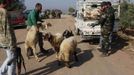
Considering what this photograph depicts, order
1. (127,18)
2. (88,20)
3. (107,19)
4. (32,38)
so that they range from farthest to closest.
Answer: (127,18) < (88,20) < (107,19) < (32,38)

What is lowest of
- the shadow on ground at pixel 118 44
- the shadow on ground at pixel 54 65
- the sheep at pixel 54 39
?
the shadow on ground at pixel 118 44

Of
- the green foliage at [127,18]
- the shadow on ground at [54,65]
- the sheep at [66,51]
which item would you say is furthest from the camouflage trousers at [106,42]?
the green foliage at [127,18]

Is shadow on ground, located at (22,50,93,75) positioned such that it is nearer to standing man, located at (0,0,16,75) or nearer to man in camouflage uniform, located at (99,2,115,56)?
man in camouflage uniform, located at (99,2,115,56)

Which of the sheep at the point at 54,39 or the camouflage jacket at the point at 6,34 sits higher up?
the camouflage jacket at the point at 6,34

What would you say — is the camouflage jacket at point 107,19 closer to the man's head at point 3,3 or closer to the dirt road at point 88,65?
the dirt road at point 88,65

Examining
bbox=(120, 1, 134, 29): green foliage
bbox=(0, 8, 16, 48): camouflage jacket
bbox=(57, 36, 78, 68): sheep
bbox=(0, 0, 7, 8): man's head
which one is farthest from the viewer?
bbox=(120, 1, 134, 29): green foliage

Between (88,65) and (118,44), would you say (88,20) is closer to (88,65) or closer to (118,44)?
(118,44)

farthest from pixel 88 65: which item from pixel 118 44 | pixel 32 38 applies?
pixel 118 44

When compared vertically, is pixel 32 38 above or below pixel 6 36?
below

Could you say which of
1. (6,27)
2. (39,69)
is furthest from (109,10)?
(6,27)

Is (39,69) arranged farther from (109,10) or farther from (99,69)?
(109,10)

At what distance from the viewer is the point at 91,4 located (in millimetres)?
18938

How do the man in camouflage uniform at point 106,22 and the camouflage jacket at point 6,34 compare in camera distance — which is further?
the man in camouflage uniform at point 106,22

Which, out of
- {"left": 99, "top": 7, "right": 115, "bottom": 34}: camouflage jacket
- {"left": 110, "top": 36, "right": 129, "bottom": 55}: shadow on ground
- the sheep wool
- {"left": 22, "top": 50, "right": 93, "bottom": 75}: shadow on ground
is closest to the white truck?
{"left": 110, "top": 36, "right": 129, "bottom": 55}: shadow on ground
